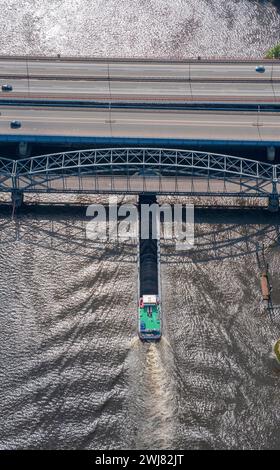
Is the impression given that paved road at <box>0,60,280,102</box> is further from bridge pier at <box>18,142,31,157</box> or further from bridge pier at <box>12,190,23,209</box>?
bridge pier at <box>12,190,23,209</box>

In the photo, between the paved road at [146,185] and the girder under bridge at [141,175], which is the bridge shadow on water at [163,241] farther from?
the girder under bridge at [141,175]

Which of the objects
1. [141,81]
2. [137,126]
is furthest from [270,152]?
[141,81]

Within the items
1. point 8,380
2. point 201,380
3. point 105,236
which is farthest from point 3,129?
point 201,380

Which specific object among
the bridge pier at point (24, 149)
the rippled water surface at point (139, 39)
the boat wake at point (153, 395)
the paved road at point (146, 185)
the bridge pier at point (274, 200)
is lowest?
the boat wake at point (153, 395)

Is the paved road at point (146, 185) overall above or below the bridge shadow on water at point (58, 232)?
above

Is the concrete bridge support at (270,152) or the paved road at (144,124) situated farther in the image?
the concrete bridge support at (270,152)

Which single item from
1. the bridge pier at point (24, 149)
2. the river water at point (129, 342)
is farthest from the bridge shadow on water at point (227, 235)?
the bridge pier at point (24, 149)

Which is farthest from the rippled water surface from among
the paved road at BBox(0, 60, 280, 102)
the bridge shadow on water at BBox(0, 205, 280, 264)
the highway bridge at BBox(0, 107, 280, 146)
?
the bridge shadow on water at BBox(0, 205, 280, 264)
